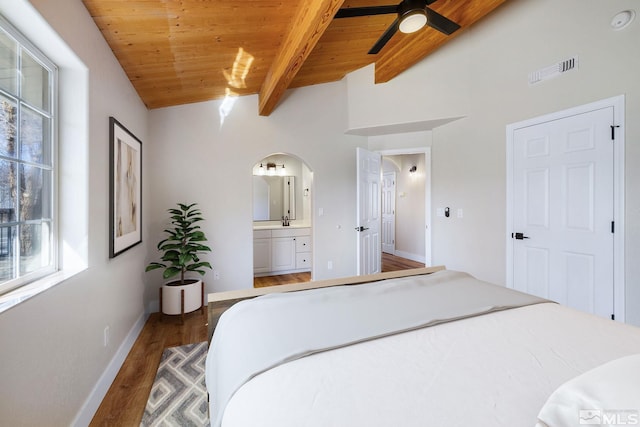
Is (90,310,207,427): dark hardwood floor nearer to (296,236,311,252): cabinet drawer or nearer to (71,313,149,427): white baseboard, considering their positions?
(71,313,149,427): white baseboard

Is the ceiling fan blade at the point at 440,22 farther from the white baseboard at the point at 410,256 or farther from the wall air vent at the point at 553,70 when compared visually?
the white baseboard at the point at 410,256

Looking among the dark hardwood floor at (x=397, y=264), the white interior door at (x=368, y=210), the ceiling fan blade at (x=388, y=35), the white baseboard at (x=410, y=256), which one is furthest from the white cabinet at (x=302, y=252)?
the ceiling fan blade at (x=388, y=35)

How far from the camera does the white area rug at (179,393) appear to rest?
5.26ft

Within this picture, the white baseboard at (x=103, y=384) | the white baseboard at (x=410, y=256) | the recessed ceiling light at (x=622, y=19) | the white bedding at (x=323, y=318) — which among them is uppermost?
the recessed ceiling light at (x=622, y=19)

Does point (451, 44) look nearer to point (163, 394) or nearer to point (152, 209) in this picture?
point (152, 209)

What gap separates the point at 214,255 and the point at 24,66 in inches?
95.4

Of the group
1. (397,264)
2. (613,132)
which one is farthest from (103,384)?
(397,264)

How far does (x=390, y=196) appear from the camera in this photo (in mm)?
7125

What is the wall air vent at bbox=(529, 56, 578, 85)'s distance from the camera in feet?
7.93

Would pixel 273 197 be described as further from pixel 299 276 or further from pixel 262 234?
A: pixel 299 276

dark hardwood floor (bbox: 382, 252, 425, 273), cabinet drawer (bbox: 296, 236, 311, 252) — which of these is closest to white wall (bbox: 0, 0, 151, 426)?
cabinet drawer (bbox: 296, 236, 311, 252)

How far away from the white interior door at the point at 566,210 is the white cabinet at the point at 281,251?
304 centimetres

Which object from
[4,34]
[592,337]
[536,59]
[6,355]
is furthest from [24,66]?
[536,59]
